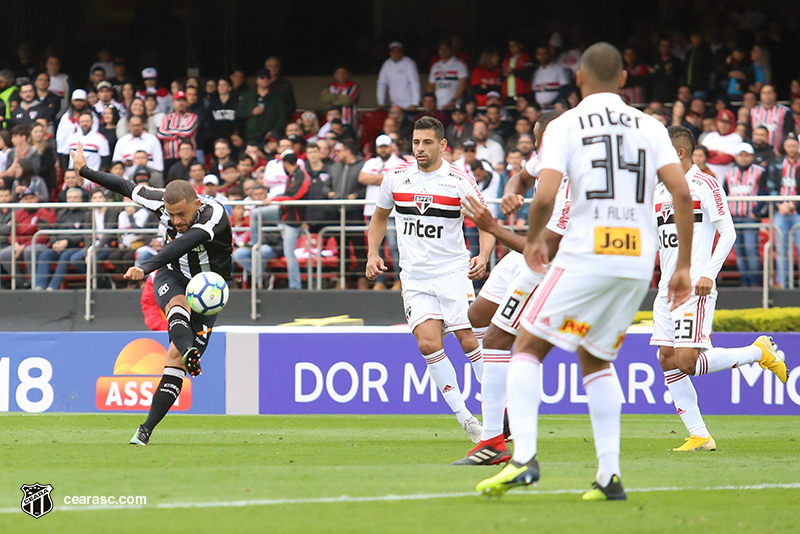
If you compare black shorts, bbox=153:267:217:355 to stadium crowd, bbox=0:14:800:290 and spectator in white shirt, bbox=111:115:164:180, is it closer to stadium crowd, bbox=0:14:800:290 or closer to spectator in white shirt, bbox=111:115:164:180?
stadium crowd, bbox=0:14:800:290

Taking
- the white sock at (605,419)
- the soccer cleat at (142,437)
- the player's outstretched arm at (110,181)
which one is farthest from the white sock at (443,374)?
the white sock at (605,419)

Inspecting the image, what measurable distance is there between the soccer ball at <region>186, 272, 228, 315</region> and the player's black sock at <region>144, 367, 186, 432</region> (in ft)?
1.81

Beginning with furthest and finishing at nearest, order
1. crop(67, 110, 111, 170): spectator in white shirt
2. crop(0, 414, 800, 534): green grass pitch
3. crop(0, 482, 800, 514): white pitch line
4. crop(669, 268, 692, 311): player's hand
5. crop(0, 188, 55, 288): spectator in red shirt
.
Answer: crop(67, 110, 111, 170): spectator in white shirt
crop(0, 188, 55, 288): spectator in red shirt
crop(669, 268, 692, 311): player's hand
crop(0, 482, 800, 514): white pitch line
crop(0, 414, 800, 534): green grass pitch

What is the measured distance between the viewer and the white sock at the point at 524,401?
5383 millimetres

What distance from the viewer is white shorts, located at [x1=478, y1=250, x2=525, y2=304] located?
8.45m

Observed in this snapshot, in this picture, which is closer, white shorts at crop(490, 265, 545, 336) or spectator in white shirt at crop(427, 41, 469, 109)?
white shorts at crop(490, 265, 545, 336)

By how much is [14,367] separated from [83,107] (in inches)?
282

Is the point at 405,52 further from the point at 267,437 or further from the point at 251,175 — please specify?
the point at 267,437

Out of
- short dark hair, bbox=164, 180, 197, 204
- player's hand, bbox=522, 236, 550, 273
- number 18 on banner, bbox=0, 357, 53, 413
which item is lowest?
number 18 on banner, bbox=0, 357, 53, 413

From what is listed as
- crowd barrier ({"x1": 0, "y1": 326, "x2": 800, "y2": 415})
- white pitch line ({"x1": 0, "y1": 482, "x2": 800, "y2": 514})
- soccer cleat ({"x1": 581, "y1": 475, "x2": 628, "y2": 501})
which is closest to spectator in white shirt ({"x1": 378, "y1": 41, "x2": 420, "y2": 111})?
crowd barrier ({"x1": 0, "y1": 326, "x2": 800, "y2": 415})

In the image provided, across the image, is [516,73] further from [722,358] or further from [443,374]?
[443,374]

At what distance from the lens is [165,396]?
8742mm

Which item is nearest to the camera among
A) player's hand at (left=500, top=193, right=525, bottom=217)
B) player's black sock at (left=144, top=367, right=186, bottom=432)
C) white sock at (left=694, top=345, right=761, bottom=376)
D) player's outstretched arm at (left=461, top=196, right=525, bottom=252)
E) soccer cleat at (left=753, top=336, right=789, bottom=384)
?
player's outstretched arm at (left=461, top=196, right=525, bottom=252)

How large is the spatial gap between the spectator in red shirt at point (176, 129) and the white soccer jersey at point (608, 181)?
13475 mm
